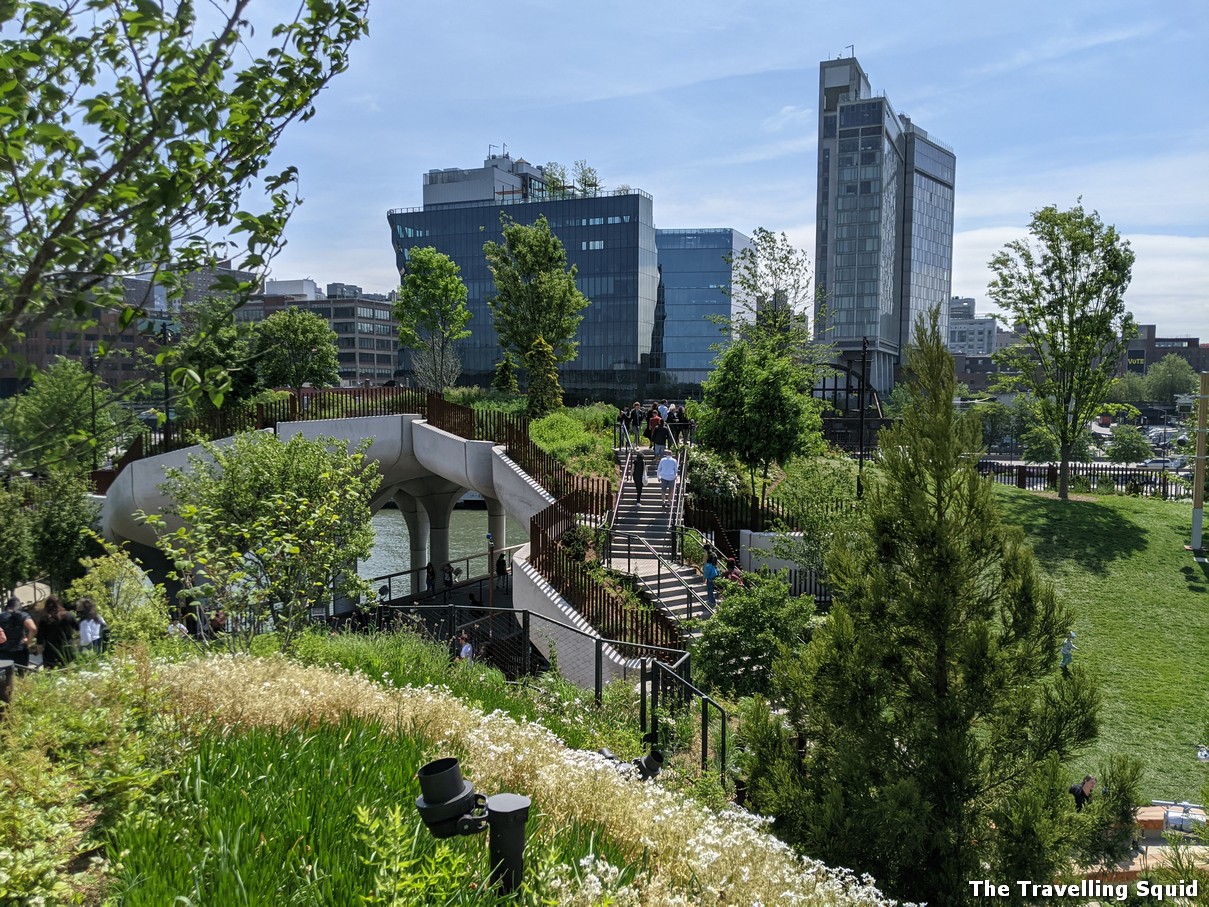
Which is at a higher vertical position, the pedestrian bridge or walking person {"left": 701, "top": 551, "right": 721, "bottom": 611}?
the pedestrian bridge

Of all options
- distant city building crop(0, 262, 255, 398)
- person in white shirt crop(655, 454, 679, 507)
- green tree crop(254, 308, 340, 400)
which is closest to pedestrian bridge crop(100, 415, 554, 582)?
person in white shirt crop(655, 454, 679, 507)

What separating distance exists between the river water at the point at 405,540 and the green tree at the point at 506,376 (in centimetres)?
673

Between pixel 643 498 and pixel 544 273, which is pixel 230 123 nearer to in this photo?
pixel 643 498

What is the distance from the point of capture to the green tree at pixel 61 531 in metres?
21.9

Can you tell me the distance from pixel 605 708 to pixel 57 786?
18.5ft

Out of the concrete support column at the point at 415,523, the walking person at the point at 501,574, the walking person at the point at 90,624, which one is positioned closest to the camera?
the walking person at the point at 90,624

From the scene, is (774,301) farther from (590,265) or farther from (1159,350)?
(1159,350)

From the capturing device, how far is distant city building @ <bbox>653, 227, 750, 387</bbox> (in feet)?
281

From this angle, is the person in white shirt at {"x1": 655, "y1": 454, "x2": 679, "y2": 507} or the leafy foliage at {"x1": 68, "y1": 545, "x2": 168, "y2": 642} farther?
the person in white shirt at {"x1": 655, "y1": 454, "x2": 679, "y2": 507}

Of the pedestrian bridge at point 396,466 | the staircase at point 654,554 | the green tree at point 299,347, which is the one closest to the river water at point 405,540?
the green tree at point 299,347

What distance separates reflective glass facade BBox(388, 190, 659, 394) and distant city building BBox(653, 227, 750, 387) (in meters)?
2.73

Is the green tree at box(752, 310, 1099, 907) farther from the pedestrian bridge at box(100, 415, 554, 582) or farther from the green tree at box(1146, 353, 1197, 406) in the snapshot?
the green tree at box(1146, 353, 1197, 406)

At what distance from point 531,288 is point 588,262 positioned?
48.9 m

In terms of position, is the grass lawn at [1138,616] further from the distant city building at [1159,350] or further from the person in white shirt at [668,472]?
the distant city building at [1159,350]
